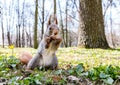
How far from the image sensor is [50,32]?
11.6 feet

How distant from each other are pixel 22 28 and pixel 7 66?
2966 cm

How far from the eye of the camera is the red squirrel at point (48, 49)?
138 inches

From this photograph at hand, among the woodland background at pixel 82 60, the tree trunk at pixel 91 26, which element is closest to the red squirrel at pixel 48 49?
the woodland background at pixel 82 60

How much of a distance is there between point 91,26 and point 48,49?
544cm

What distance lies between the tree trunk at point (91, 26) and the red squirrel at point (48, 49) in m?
5.11

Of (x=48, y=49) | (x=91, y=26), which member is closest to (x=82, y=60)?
(x=48, y=49)

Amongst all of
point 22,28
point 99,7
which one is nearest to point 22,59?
point 99,7

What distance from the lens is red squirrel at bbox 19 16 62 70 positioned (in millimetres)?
3498

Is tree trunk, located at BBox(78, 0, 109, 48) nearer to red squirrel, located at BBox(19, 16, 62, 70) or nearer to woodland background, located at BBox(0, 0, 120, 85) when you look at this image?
woodland background, located at BBox(0, 0, 120, 85)

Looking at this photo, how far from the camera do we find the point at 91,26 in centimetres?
888

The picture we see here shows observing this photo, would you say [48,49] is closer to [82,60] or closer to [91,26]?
[82,60]

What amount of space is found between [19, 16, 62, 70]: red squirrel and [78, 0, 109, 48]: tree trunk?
5.11m

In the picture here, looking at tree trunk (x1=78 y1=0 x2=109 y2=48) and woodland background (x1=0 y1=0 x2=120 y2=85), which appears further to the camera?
tree trunk (x1=78 y1=0 x2=109 y2=48)

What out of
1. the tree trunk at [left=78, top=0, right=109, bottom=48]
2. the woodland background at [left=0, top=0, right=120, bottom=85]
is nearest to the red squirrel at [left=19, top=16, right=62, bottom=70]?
the woodland background at [left=0, top=0, right=120, bottom=85]
